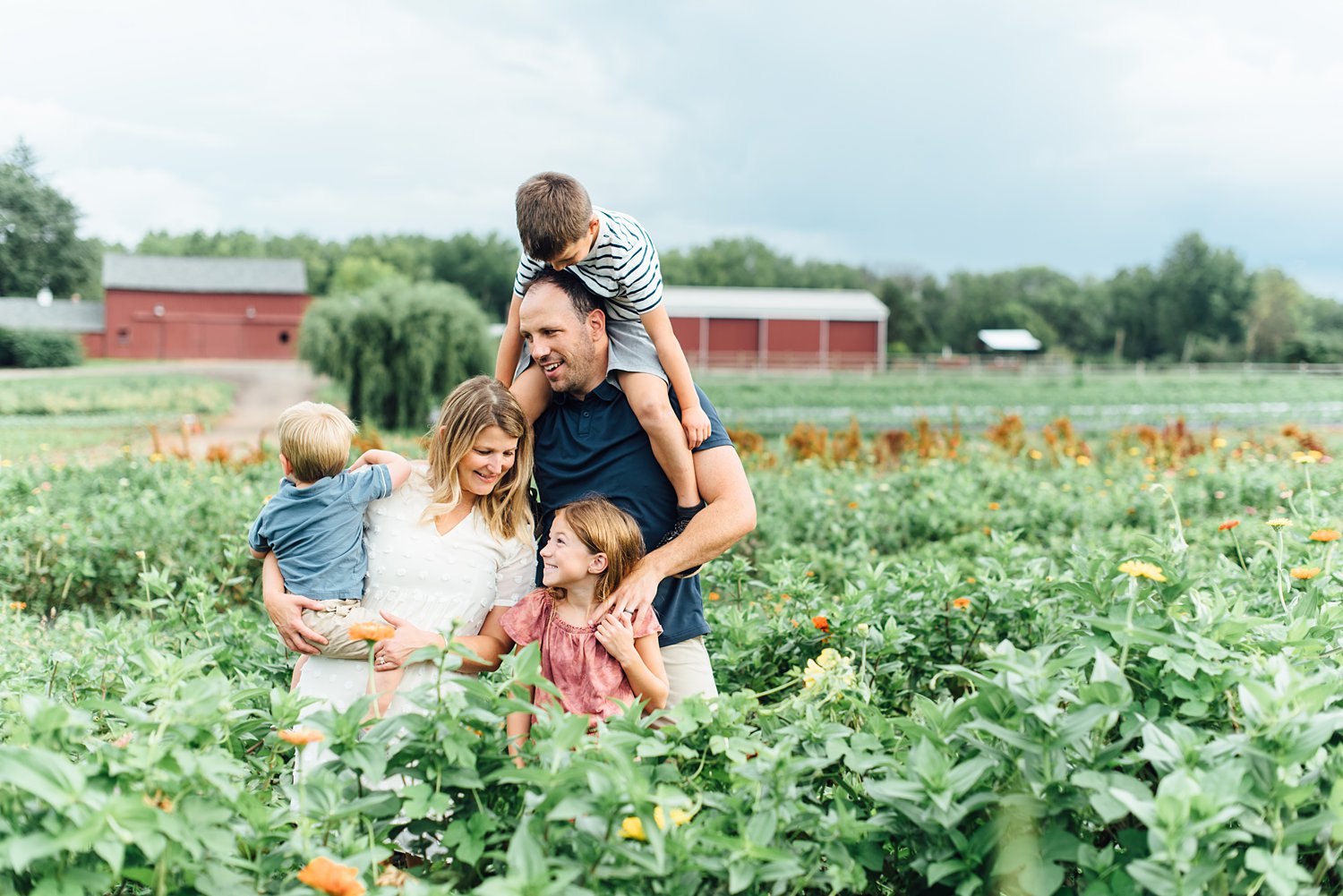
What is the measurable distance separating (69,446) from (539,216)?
9367 mm

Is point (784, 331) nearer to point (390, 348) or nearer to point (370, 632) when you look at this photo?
point (390, 348)

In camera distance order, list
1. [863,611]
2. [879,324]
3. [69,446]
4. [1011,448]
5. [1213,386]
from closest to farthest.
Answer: [863,611]
[1011,448]
[69,446]
[1213,386]
[879,324]

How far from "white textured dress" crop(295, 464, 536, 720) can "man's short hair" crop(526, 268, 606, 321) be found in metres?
0.59

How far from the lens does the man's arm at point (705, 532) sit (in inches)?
91.1

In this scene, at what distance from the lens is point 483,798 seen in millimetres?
1713

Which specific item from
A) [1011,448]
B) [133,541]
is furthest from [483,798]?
[1011,448]

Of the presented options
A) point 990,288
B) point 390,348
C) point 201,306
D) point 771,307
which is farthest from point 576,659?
point 990,288

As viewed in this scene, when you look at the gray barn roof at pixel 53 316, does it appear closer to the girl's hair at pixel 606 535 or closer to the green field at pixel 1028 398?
the green field at pixel 1028 398

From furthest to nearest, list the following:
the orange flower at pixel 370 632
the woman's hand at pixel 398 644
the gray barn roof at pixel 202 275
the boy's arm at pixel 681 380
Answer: the gray barn roof at pixel 202 275 < the boy's arm at pixel 681 380 < the woman's hand at pixel 398 644 < the orange flower at pixel 370 632

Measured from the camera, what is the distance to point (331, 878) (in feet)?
4.38

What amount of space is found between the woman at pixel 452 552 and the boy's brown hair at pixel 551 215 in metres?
→ 0.37

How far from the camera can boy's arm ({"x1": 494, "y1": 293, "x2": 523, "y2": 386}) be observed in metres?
2.75

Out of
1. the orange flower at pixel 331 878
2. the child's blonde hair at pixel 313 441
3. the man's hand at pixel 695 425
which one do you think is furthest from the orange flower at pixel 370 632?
the man's hand at pixel 695 425

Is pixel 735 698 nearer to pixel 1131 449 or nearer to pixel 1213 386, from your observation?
pixel 1131 449
